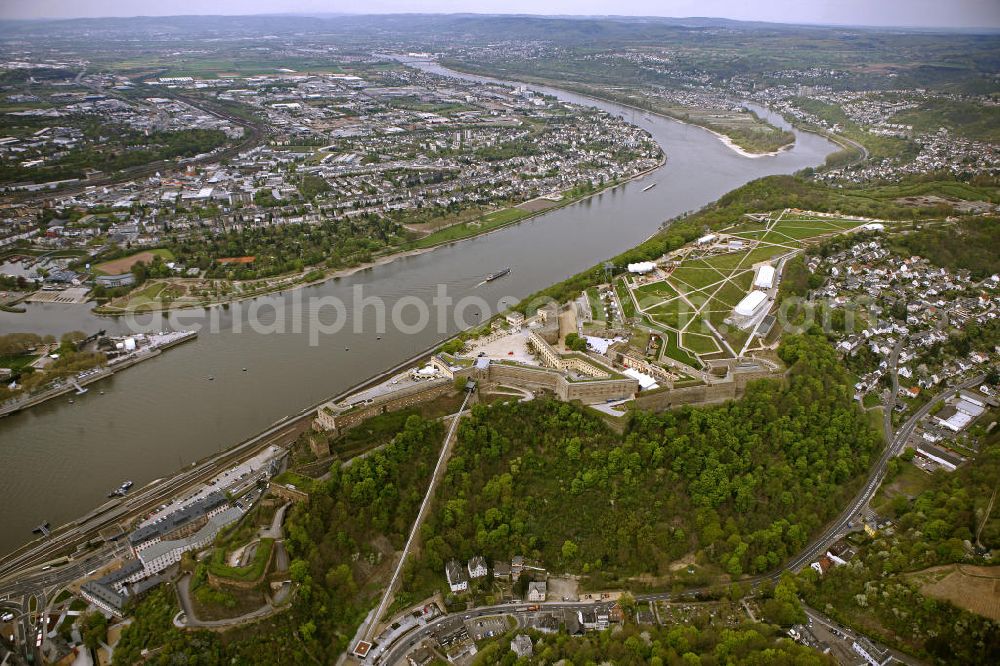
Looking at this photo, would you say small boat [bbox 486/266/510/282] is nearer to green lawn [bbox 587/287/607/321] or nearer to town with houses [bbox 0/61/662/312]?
town with houses [bbox 0/61/662/312]

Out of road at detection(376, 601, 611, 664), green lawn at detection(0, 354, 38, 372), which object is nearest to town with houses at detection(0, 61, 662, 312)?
green lawn at detection(0, 354, 38, 372)

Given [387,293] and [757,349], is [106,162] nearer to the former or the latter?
[387,293]

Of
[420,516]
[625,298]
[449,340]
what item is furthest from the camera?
[625,298]

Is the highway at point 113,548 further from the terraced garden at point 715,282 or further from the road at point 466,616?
the terraced garden at point 715,282

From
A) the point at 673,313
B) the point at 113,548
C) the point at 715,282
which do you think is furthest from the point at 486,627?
the point at 715,282

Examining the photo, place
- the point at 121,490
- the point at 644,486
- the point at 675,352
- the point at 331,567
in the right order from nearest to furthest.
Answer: the point at 331,567, the point at 644,486, the point at 121,490, the point at 675,352

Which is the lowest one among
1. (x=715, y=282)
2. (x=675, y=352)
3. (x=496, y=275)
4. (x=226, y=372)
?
(x=226, y=372)

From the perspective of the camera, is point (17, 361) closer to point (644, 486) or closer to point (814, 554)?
point (644, 486)
